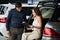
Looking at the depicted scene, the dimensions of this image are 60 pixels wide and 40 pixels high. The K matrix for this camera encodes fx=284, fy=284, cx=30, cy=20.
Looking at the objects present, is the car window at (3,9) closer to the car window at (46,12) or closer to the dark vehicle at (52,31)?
the car window at (46,12)

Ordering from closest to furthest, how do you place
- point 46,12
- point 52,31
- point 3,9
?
point 52,31 → point 46,12 → point 3,9

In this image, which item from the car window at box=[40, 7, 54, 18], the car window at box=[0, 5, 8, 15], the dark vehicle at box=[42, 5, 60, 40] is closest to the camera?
the dark vehicle at box=[42, 5, 60, 40]

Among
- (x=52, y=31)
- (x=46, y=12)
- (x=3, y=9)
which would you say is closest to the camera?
(x=52, y=31)

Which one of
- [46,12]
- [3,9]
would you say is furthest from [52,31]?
[3,9]

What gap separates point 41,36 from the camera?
25.5 ft

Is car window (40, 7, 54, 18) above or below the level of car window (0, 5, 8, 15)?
above

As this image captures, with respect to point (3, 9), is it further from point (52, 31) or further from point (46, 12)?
point (52, 31)

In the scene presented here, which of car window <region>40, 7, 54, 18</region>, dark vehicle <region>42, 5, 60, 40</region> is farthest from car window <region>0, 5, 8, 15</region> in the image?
dark vehicle <region>42, 5, 60, 40</region>

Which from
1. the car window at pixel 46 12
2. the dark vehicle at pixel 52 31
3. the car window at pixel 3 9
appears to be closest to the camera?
the dark vehicle at pixel 52 31

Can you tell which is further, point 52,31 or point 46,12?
point 46,12

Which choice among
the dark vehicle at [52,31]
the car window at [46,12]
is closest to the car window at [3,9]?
the car window at [46,12]

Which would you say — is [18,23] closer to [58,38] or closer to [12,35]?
[12,35]

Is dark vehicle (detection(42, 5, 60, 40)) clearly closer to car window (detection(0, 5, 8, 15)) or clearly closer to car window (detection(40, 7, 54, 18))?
car window (detection(40, 7, 54, 18))

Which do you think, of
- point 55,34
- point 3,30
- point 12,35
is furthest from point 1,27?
point 55,34
